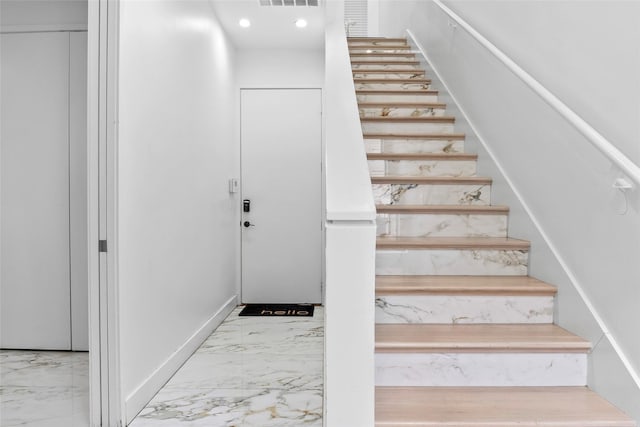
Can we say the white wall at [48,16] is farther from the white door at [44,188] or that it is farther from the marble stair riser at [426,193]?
the marble stair riser at [426,193]

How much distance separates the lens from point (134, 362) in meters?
2.31

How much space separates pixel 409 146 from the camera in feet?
9.77

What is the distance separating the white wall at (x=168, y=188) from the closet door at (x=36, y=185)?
0.79 meters

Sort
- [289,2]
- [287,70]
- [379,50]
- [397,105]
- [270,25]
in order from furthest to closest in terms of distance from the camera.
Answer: [287,70] → [379,50] → [270,25] → [289,2] → [397,105]

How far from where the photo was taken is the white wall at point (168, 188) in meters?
2.27

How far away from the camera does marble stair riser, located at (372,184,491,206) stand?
2592 millimetres

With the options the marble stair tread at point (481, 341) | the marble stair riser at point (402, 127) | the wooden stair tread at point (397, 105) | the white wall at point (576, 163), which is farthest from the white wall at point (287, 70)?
the marble stair tread at point (481, 341)

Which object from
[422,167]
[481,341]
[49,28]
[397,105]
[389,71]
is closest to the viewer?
[481,341]

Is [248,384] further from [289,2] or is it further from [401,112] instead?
[289,2]

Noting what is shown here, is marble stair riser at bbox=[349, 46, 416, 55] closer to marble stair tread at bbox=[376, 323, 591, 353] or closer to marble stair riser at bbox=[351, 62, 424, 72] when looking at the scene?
marble stair riser at bbox=[351, 62, 424, 72]

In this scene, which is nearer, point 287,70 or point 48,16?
point 48,16

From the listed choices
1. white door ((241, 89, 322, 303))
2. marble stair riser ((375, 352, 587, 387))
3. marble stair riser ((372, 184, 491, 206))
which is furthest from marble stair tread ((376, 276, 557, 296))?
white door ((241, 89, 322, 303))

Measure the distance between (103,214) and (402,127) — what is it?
6.35ft

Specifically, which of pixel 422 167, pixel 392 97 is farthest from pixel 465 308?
pixel 392 97
